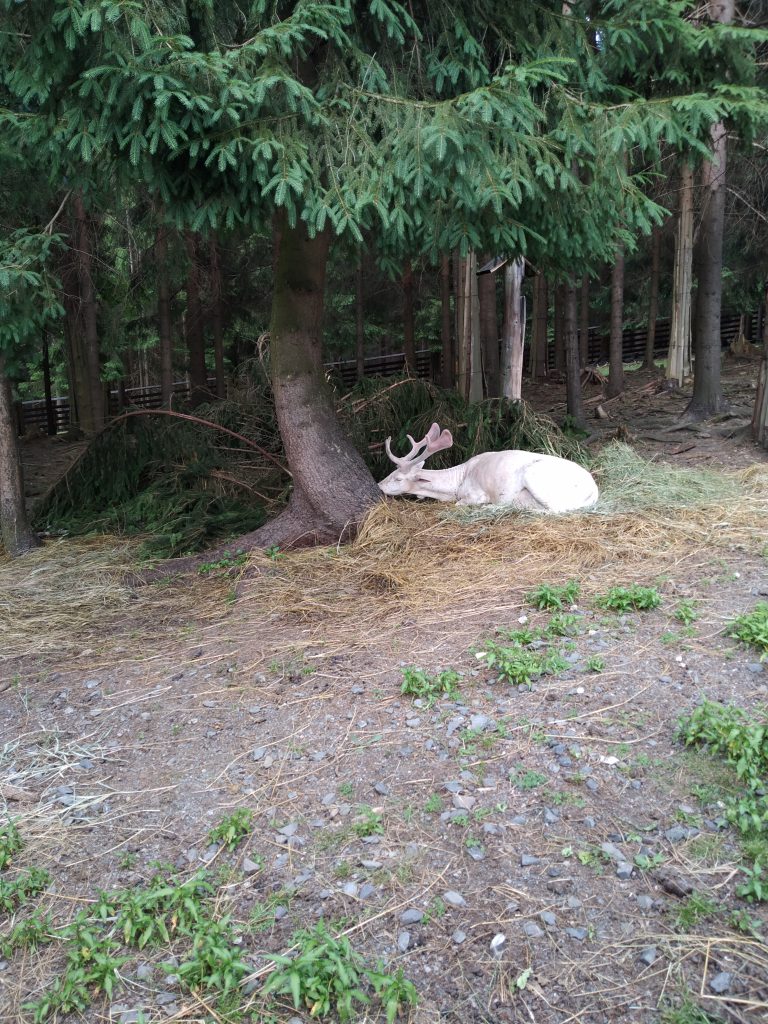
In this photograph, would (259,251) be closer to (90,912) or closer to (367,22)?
(367,22)

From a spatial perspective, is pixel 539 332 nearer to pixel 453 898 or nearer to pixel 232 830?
pixel 232 830

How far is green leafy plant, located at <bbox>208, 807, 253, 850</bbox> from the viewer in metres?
3.42

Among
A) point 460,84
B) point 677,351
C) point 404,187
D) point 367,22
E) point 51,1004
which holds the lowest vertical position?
point 51,1004

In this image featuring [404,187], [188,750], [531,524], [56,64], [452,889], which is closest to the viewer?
[452,889]

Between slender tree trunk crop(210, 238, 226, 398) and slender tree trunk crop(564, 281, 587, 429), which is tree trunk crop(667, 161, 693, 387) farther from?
slender tree trunk crop(210, 238, 226, 398)

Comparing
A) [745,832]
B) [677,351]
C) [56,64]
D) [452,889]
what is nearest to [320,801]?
[452,889]

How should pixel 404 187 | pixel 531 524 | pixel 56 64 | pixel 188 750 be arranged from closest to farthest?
pixel 188 750 < pixel 56 64 < pixel 404 187 < pixel 531 524

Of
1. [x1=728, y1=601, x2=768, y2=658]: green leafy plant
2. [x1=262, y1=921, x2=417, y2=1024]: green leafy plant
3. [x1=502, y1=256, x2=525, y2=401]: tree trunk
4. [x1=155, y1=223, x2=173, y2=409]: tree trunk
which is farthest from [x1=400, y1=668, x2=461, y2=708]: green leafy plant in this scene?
[x1=155, y1=223, x2=173, y2=409]: tree trunk

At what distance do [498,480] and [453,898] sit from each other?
496cm

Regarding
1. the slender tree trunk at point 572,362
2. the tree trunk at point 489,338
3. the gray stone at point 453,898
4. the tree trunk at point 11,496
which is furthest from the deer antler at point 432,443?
the gray stone at point 453,898

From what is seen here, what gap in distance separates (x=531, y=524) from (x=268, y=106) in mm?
3676

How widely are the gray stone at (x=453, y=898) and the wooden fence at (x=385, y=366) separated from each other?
51.9ft

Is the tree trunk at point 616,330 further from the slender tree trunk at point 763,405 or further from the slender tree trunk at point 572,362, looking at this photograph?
the slender tree trunk at point 763,405

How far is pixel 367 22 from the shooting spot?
20.1 feet
